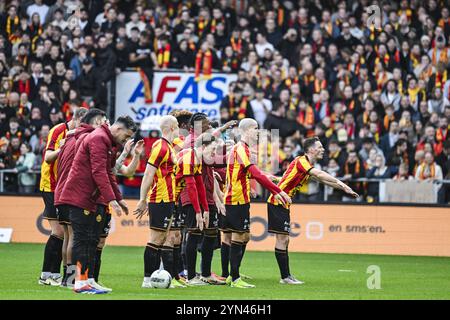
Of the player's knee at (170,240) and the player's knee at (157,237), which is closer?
the player's knee at (157,237)

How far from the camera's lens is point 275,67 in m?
27.0

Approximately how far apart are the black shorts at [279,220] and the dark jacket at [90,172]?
352 centimetres

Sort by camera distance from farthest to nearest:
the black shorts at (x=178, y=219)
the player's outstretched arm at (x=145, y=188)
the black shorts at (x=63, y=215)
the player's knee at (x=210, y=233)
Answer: the player's knee at (x=210, y=233), the black shorts at (x=178, y=219), the black shorts at (x=63, y=215), the player's outstretched arm at (x=145, y=188)

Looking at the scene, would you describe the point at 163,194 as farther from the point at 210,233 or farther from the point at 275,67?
the point at 275,67

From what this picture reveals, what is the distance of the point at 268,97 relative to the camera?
26.3 metres

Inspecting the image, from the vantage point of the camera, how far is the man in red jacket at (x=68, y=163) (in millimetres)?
13734

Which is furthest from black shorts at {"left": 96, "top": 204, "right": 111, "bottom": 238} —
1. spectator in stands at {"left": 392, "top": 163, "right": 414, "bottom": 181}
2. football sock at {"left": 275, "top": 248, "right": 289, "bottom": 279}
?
spectator in stands at {"left": 392, "top": 163, "right": 414, "bottom": 181}

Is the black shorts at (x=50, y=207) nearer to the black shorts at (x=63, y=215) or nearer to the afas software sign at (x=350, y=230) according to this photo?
the black shorts at (x=63, y=215)

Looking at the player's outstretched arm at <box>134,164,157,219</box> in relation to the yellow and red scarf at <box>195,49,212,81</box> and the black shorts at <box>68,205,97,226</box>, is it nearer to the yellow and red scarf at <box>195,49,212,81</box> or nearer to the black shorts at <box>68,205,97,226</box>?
the black shorts at <box>68,205,97,226</box>

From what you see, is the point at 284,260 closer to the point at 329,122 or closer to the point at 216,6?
the point at 329,122

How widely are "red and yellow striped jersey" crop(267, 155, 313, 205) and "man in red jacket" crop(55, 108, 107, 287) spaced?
133 inches

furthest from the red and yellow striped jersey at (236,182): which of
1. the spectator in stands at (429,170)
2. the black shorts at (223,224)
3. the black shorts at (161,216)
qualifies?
the spectator in stands at (429,170)

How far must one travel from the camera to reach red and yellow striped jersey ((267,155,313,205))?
1572cm
